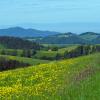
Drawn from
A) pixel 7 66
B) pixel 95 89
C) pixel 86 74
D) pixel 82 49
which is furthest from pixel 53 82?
pixel 82 49

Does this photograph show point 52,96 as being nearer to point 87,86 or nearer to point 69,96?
point 69,96

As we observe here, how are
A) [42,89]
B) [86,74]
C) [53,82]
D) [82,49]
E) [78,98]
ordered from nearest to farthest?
[78,98], [42,89], [53,82], [86,74], [82,49]

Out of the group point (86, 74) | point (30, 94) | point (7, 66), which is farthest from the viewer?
point (7, 66)

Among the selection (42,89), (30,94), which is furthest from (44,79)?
(30,94)

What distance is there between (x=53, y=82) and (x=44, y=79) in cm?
174

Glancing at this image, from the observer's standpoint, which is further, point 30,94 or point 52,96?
point 30,94

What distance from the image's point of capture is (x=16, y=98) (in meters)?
16.6

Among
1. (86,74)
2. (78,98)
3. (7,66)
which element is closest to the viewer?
(78,98)

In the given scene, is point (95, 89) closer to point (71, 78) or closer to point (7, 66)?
point (71, 78)

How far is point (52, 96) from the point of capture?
1634 cm

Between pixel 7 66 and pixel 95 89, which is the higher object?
pixel 95 89

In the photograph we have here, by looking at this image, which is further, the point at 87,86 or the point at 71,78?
the point at 71,78

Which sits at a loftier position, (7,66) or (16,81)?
(16,81)

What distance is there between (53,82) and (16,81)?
3479 mm
